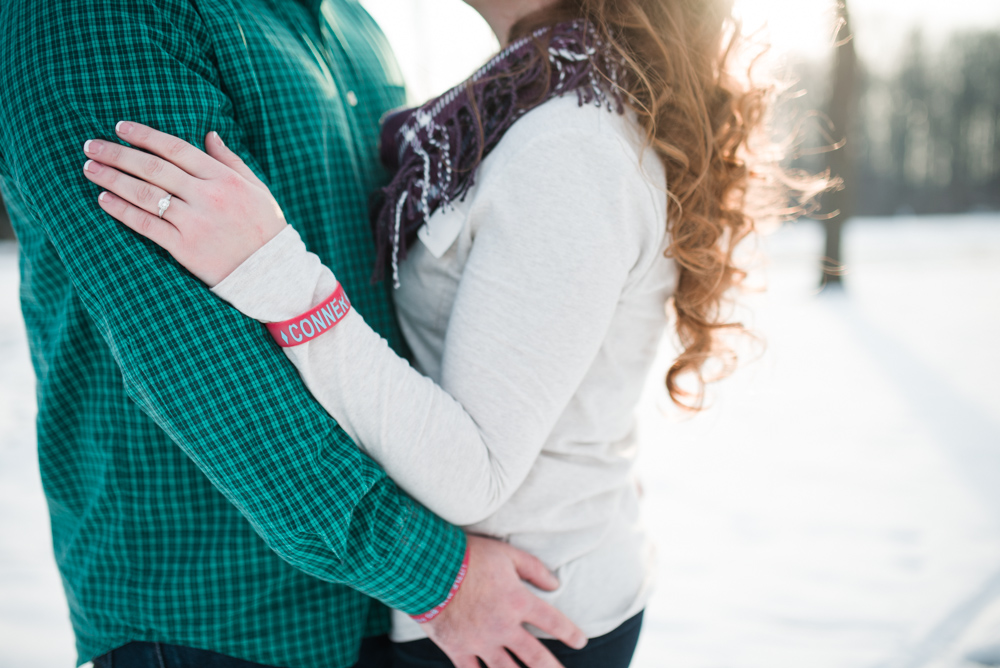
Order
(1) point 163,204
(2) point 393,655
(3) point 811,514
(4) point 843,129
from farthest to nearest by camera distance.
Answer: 1. (4) point 843,129
2. (3) point 811,514
3. (2) point 393,655
4. (1) point 163,204

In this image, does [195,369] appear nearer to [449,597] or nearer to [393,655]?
[449,597]

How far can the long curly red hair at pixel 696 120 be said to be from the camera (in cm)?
94

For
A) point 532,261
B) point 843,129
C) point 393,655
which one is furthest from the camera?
point 843,129

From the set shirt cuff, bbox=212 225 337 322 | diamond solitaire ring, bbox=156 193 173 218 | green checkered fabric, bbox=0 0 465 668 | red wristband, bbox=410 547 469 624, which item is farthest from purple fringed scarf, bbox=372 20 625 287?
red wristband, bbox=410 547 469 624

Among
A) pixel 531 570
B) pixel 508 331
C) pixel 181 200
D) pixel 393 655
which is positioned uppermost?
pixel 181 200

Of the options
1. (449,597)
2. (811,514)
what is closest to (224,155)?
(449,597)

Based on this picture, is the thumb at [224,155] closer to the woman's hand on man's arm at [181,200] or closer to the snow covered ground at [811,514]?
the woman's hand on man's arm at [181,200]

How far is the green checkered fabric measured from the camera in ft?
2.40

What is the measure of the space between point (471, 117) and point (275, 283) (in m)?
0.42

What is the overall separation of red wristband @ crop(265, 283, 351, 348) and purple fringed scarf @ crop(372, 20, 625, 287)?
0.20 meters

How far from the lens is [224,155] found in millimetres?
796

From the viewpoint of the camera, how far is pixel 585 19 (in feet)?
3.12

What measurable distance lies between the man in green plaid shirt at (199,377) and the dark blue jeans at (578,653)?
3.2 inches

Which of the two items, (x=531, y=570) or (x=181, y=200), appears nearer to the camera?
(x=181, y=200)
